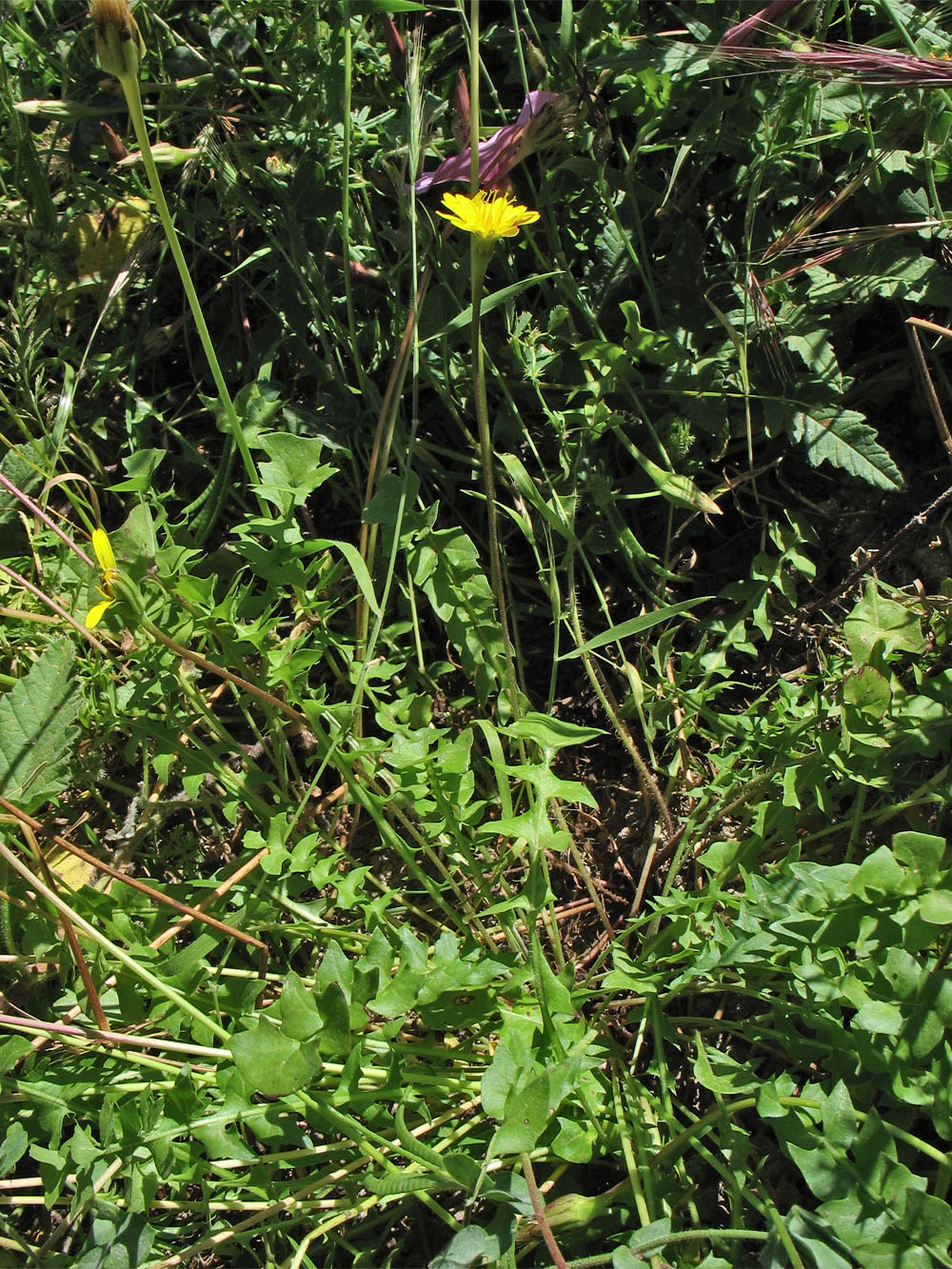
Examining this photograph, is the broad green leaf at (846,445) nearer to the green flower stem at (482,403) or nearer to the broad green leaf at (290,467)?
the green flower stem at (482,403)

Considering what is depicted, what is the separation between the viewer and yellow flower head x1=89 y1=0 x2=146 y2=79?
92 centimetres

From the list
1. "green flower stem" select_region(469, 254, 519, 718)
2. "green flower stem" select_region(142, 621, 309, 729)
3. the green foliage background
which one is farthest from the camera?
"green flower stem" select_region(142, 621, 309, 729)

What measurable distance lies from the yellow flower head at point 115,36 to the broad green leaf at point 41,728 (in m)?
0.81

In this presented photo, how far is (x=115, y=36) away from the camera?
→ 3.05 feet

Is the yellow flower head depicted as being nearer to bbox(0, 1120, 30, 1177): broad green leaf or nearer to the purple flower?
the purple flower

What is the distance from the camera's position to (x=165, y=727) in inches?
58.0

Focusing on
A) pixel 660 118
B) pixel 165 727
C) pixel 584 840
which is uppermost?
pixel 660 118

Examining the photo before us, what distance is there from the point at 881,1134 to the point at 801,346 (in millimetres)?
1141

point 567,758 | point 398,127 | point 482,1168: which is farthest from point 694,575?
point 482,1168

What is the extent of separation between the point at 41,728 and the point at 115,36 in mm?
922

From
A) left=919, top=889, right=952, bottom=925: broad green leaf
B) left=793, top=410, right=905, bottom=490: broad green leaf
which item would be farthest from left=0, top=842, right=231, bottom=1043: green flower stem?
left=793, top=410, right=905, bottom=490: broad green leaf

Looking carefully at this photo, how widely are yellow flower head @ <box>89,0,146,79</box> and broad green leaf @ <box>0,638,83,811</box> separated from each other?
0.81 m

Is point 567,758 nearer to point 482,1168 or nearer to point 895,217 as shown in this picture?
point 482,1168

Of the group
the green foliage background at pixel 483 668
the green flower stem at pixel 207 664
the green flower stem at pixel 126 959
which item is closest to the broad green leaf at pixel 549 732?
the green foliage background at pixel 483 668
